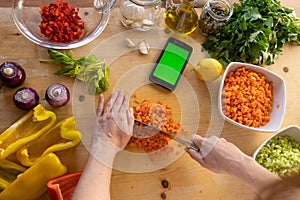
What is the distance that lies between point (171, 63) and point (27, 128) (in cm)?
56

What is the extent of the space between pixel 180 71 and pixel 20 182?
2.22 ft

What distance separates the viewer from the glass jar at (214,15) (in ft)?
4.52

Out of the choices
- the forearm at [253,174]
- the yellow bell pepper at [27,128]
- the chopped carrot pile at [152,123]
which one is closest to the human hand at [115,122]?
the chopped carrot pile at [152,123]

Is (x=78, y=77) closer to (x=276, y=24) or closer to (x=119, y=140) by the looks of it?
(x=119, y=140)

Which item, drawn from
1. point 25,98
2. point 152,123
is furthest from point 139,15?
point 25,98

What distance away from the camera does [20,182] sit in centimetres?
115

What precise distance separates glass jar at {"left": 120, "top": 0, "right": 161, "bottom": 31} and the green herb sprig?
21cm

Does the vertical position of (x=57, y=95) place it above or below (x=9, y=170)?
above

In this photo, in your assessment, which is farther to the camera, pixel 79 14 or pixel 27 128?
pixel 79 14

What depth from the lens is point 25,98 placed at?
1.22 m

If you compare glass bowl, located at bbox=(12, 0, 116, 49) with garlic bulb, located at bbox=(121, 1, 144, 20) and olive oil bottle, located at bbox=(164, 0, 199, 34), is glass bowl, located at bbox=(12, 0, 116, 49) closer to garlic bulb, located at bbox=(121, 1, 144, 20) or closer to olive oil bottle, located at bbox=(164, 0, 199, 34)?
garlic bulb, located at bbox=(121, 1, 144, 20)

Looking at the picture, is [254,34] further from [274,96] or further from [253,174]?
[253,174]

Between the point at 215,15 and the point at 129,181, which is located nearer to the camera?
the point at 129,181

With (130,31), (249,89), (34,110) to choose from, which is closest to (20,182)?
(34,110)
